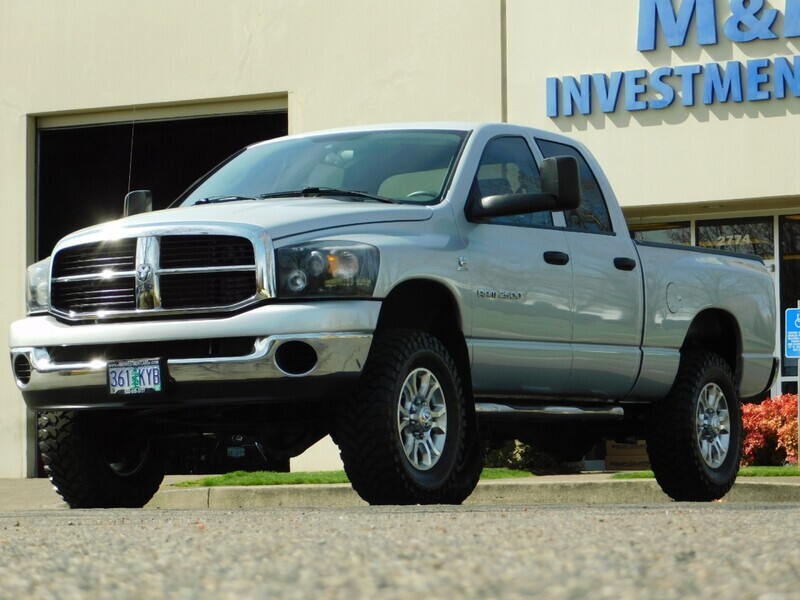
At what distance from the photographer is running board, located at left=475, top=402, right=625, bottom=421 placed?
8.07m

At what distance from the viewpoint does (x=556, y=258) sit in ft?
28.2

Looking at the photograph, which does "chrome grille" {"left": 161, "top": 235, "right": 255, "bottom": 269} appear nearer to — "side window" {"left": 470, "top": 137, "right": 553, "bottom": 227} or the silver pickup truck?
the silver pickup truck

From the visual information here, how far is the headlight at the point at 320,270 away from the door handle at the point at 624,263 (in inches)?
93.7

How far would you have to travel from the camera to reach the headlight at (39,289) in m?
7.99

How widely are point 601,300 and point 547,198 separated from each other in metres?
1.08

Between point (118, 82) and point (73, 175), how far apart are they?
1586 mm

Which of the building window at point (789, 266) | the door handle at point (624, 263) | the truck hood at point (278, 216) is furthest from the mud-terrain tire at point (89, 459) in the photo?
the building window at point (789, 266)

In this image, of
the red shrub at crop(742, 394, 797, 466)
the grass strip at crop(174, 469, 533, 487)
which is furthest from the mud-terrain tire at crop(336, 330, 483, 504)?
the red shrub at crop(742, 394, 797, 466)

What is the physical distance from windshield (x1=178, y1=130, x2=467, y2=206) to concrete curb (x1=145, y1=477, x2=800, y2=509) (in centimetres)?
402

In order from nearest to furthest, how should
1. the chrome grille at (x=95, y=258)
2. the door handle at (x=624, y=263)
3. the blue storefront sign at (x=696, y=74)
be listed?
the chrome grille at (x=95, y=258)
the door handle at (x=624, y=263)
the blue storefront sign at (x=696, y=74)

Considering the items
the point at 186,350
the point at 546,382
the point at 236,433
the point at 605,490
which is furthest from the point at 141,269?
the point at 605,490

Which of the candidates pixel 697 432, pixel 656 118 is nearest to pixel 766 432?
pixel 656 118

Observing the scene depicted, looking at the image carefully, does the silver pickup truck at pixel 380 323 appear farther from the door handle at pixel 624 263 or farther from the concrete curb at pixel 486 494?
the concrete curb at pixel 486 494

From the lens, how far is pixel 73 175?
20.8 metres
